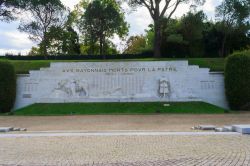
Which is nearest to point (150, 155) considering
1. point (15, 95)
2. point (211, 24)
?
point (15, 95)

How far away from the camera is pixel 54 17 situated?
46625 millimetres

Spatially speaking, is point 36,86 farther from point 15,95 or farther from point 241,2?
point 241,2

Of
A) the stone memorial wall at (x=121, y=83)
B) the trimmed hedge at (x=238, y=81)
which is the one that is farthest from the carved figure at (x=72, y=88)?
the trimmed hedge at (x=238, y=81)

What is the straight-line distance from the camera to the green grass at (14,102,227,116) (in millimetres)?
23422

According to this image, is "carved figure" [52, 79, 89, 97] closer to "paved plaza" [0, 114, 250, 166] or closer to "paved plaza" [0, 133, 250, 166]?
"paved plaza" [0, 114, 250, 166]

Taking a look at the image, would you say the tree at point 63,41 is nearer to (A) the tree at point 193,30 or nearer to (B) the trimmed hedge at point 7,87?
(A) the tree at point 193,30

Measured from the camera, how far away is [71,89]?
2614 cm

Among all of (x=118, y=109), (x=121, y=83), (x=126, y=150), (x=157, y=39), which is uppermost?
(x=157, y=39)

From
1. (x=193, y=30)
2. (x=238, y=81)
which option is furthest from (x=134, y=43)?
(x=238, y=81)

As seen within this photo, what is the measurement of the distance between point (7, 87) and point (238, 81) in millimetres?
13113

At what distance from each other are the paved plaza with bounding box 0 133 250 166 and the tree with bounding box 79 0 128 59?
3070 centimetres

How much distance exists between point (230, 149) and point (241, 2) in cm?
3387

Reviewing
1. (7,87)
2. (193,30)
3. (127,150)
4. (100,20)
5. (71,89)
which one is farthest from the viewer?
(100,20)

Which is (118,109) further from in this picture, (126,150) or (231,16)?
(231,16)
